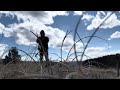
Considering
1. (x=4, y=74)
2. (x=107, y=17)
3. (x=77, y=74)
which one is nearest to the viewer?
(x=107, y=17)
